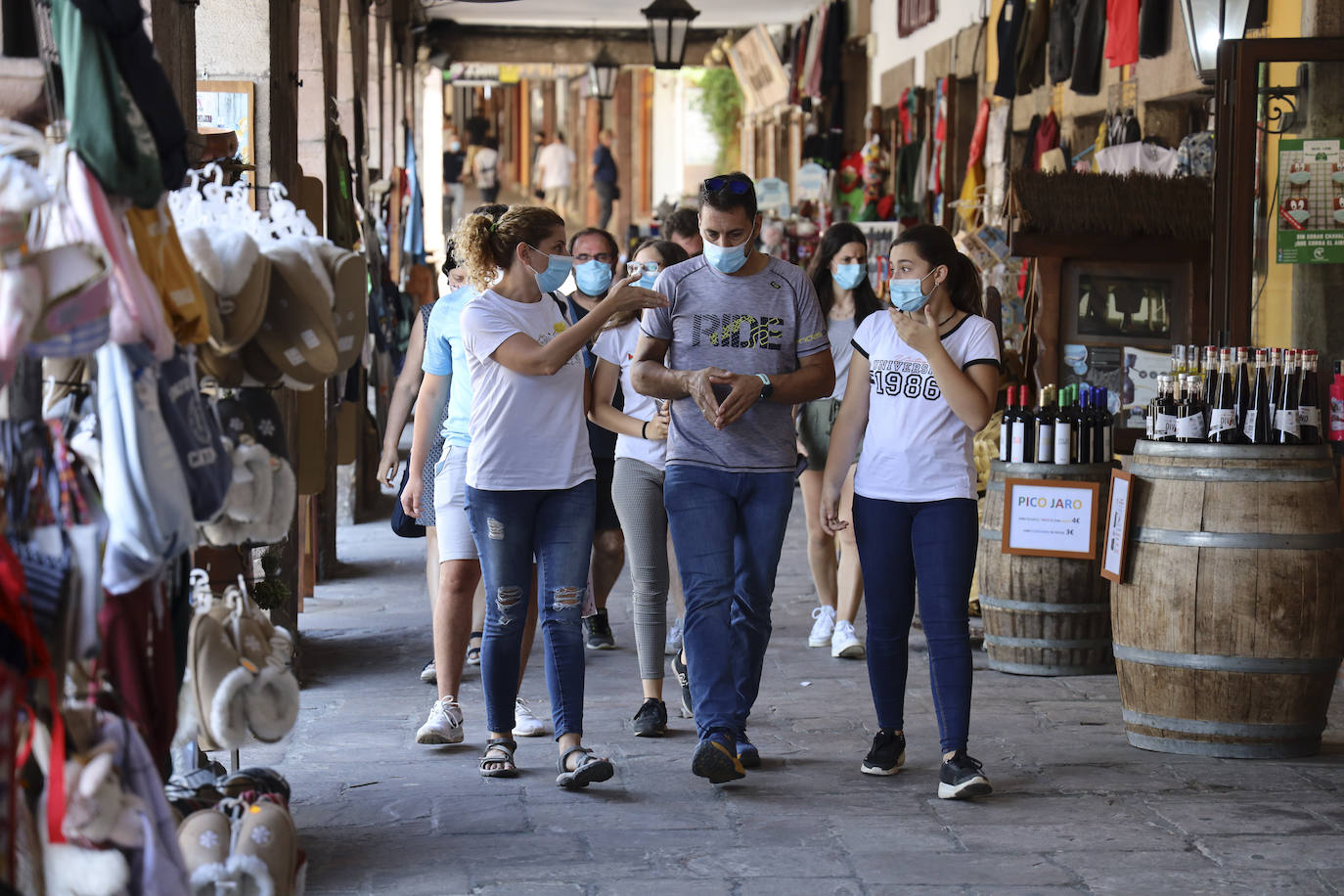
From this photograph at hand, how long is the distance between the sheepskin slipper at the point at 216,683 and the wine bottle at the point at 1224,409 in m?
3.17

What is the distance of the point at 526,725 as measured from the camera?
5289 millimetres

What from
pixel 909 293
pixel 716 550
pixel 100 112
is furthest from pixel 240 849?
pixel 909 293

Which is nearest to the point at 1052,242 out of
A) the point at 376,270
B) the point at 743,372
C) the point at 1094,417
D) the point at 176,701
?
the point at 1094,417

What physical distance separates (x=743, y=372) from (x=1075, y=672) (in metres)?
2.26

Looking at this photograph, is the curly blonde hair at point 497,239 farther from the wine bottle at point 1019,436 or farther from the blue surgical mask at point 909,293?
the wine bottle at point 1019,436

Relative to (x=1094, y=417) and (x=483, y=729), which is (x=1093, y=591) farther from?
(x=483, y=729)

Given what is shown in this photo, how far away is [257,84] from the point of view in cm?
584


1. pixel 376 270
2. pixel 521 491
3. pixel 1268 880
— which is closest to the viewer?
pixel 1268 880

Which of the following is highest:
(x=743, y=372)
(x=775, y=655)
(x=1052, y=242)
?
(x=1052, y=242)

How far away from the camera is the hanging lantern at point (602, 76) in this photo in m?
18.1

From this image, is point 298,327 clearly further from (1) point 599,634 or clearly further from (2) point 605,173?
(2) point 605,173

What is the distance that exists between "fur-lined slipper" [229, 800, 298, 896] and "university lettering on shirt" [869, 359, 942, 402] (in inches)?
87.1

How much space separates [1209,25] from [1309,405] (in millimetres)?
2518

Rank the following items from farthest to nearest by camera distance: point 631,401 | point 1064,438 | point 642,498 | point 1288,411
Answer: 1. point 1064,438
2. point 631,401
3. point 642,498
4. point 1288,411
